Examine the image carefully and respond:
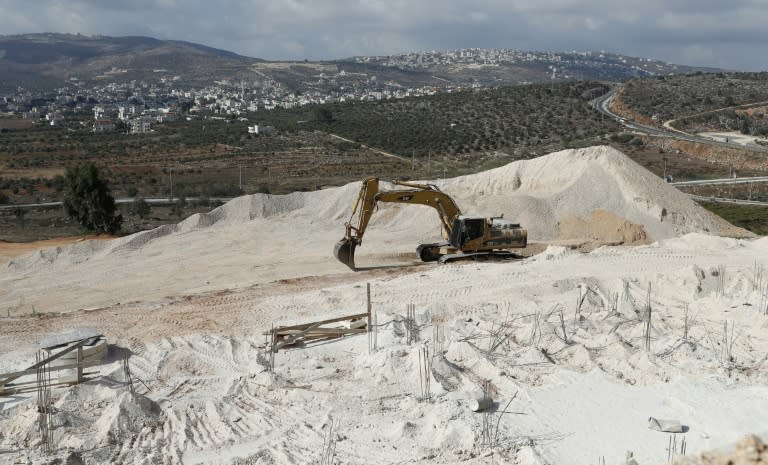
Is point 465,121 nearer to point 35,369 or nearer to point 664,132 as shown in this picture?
point 664,132

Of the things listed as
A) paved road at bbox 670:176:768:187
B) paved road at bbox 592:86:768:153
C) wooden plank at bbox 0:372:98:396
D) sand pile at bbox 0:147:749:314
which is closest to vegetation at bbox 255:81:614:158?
paved road at bbox 592:86:768:153

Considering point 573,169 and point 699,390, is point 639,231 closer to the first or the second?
point 573,169

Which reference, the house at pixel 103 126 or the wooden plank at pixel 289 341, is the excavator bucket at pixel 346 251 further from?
the house at pixel 103 126

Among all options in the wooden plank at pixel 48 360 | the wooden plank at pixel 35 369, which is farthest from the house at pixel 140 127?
the wooden plank at pixel 35 369

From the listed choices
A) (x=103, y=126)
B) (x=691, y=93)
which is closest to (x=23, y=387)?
(x=103, y=126)

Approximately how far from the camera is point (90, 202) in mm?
33656

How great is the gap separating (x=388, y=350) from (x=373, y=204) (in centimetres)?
944

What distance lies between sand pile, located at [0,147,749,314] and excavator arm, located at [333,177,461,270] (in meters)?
1.59

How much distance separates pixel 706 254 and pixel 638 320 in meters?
9.18

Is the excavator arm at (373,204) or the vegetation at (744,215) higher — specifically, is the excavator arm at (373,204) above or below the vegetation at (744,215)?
above

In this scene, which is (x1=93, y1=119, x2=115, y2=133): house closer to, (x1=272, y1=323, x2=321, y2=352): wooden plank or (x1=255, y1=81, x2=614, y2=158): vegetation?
(x1=255, y1=81, x2=614, y2=158): vegetation

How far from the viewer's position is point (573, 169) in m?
33.3

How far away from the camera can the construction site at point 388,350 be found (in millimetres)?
11203

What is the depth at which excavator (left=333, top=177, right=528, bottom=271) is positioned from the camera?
23281 millimetres
